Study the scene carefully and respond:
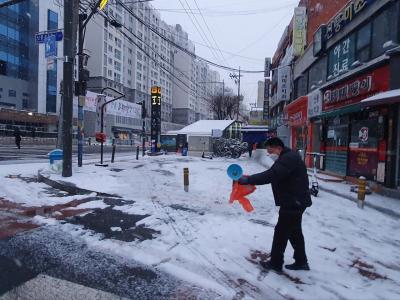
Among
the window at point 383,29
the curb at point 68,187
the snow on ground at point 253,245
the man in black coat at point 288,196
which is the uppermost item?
the window at point 383,29

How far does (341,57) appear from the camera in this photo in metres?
14.6

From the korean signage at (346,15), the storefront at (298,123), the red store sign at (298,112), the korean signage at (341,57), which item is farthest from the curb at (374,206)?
the red store sign at (298,112)

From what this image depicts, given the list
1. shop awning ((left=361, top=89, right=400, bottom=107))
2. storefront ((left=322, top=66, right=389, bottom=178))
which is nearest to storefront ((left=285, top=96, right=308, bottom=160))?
storefront ((left=322, top=66, right=389, bottom=178))

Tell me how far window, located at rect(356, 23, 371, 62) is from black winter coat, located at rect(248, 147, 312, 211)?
384 inches

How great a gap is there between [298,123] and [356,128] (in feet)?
28.2

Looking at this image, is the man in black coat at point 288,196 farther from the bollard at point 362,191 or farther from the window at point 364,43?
the window at point 364,43

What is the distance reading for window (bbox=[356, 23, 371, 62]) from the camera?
12.1m

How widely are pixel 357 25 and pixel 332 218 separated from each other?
8.87 m

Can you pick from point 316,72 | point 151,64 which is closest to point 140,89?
point 151,64

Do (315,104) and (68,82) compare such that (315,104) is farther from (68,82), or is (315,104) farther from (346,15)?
(68,82)

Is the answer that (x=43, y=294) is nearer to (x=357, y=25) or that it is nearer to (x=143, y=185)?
(x=143, y=185)

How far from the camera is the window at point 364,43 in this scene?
475 inches

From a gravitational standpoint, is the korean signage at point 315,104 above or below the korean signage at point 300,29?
A: below

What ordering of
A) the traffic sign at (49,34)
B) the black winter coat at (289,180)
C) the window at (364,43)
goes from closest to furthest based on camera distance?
the black winter coat at (289,180), the traffic sign at (49,34), the window at (364,43)
